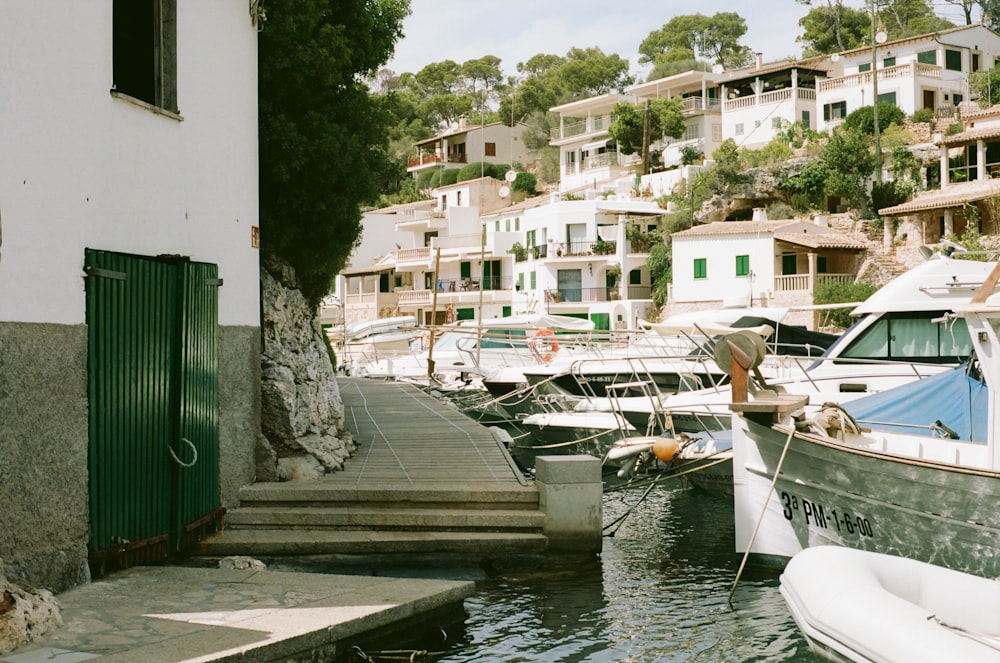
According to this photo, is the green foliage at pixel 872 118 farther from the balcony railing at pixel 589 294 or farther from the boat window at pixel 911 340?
the boat window at pixel 911 340

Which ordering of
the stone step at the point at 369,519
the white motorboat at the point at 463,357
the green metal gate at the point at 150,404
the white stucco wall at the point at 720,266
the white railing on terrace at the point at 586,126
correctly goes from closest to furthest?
the green metal gate at the point at 150,404 → the stone step at the point at 369,519 → the white motorboat at the point at 463,357 → the white stucco wall at the point at 720,266 → the white railing on terrace at the point at 586,126

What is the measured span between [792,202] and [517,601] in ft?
165

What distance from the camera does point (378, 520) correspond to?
1083 centimetres

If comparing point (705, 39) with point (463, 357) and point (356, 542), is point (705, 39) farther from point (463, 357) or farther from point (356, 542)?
point (356, 542)

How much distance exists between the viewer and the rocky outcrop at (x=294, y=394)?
1221 cm

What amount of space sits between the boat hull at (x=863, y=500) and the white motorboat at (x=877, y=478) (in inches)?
0.4

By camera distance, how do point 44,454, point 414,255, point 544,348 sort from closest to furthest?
point 44,454 → point 544,348 → point 414,255

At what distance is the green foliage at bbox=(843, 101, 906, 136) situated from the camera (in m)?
57.5

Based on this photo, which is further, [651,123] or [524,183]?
[524,183]

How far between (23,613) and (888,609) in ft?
17.5

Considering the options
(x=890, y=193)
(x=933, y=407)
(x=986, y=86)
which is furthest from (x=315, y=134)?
(x=986, y=86)

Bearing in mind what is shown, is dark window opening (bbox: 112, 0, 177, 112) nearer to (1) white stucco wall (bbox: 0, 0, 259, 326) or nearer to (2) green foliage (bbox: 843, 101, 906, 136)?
(1) white stucco wall (bbox: 0, 0, 259, 326)

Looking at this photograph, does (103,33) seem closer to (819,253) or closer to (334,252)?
(334,252)

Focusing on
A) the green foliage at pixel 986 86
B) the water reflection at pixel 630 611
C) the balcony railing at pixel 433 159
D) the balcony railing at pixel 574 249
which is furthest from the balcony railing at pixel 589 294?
the water reflection at pixel 630 611
